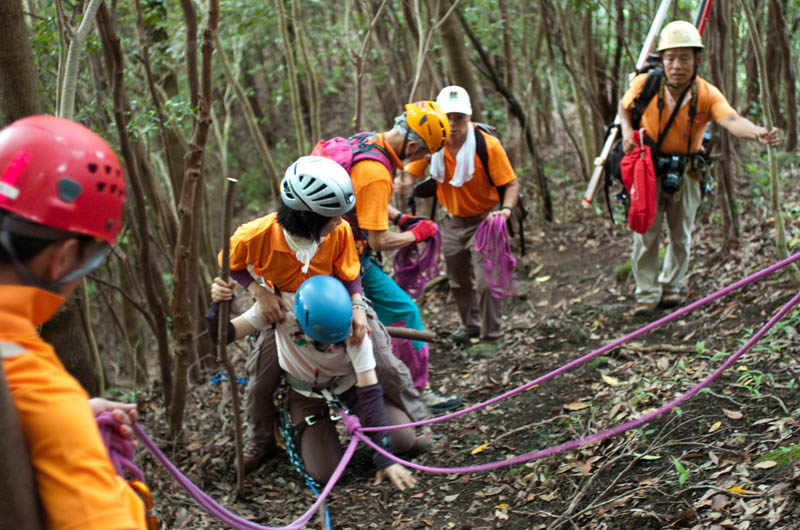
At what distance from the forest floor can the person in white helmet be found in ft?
1.66

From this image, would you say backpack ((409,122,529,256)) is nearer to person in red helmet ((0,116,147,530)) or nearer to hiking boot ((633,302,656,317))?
hiking boot ((633,302,656,317))

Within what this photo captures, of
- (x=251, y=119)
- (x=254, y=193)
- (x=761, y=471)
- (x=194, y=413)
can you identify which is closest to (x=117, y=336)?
(x=251, y=119)

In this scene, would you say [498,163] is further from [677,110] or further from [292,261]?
[292,261]


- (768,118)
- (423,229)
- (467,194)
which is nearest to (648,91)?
(768,118)

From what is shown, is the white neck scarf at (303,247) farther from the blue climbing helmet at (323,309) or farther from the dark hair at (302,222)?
the blue climbing helmet at (323,309)

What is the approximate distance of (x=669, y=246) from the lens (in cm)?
635

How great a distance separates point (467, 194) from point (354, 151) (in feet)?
5.80

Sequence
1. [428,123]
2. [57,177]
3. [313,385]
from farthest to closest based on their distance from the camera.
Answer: [428,123] → [313,385] → [57,177]

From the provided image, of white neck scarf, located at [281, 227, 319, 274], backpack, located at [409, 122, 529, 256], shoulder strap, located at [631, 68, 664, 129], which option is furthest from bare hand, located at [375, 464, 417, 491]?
shoulder strap, located at [631, 68, 664, 129]

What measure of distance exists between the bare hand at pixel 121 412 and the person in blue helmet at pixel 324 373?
166cm

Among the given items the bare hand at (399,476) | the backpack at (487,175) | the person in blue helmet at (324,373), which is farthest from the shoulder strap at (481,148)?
the bare hand at (399,476)

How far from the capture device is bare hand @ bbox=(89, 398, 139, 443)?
1960mm

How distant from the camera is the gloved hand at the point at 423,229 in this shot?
5348 millimetres

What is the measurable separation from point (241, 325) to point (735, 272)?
453cm
